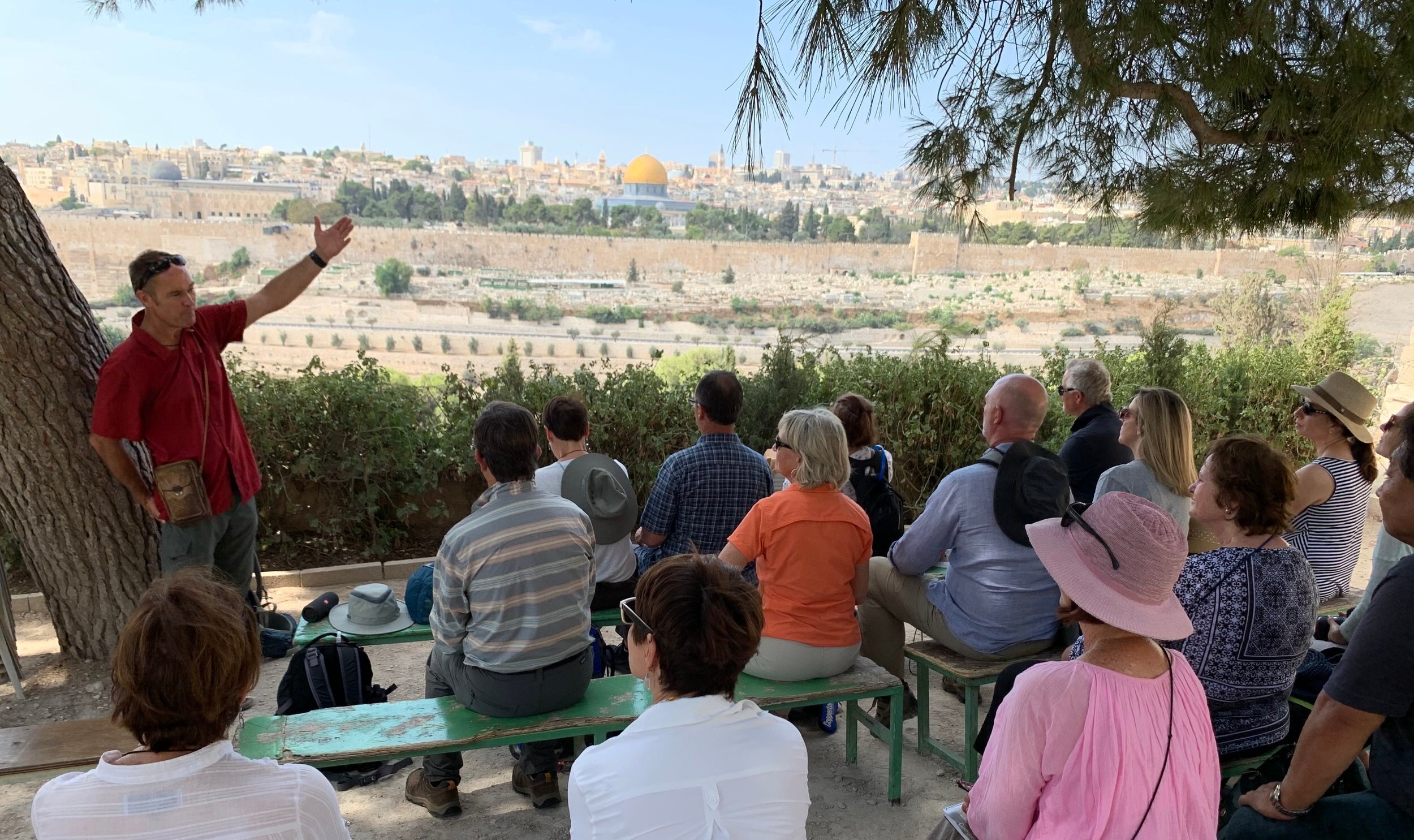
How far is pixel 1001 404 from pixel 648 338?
192 feet

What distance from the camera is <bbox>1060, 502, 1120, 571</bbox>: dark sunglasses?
175 centimetres

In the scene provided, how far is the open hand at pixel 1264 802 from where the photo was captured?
2006 millimetres

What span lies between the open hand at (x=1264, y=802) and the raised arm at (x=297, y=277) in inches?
139

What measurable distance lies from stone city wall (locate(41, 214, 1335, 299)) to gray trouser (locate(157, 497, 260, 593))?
59.3m

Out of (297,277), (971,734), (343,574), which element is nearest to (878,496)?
(971,734)

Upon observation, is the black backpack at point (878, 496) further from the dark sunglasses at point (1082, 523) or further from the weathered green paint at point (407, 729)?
the dark sunglasses at point (1082, 523)

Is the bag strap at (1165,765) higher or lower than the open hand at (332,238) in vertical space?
lower

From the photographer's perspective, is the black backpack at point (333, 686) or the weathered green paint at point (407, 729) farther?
the black backpack at point (333, 686)

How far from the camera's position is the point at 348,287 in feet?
229

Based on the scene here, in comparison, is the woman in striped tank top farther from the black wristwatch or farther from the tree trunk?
the tree trunk

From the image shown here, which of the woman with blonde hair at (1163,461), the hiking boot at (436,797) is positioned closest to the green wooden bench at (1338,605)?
the woman with blonde hair at (1163,461)

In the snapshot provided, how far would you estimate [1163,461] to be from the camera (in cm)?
348

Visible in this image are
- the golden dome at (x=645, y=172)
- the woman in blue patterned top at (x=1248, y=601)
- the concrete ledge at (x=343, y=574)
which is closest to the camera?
the woman in blue patterned top at (x=1248, y=601)

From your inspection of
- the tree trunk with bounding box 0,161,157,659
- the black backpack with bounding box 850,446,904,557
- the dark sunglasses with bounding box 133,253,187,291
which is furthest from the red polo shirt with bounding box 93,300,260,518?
the black backpack with bounding box 850,446,904,557
